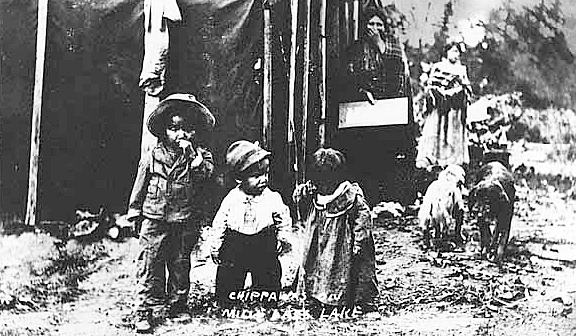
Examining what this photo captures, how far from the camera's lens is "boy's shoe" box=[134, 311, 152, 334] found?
154 inches

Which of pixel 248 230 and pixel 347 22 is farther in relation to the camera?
pixel 347 22

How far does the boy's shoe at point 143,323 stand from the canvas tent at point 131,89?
57cm

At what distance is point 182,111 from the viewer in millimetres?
4008

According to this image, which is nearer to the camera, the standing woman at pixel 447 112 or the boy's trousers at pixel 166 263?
the boy's trousers at pixel 166 263

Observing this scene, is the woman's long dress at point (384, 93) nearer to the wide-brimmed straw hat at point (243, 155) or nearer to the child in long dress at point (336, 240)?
the child in long dress at point (336, 240)

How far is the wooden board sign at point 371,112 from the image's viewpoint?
13.2 ft

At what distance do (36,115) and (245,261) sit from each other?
52.6 inches

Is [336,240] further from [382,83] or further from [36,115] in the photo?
[36,115]

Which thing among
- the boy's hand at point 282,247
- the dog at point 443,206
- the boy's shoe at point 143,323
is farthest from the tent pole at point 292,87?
the boy's shoe at point 143,323

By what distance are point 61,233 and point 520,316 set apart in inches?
95.9

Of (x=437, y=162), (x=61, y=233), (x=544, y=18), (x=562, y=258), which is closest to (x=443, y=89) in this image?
(x=437, y=162)

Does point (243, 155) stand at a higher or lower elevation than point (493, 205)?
higher

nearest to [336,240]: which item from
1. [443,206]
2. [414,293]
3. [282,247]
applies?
[282,247]

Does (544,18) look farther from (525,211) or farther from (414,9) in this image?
(525,211)
